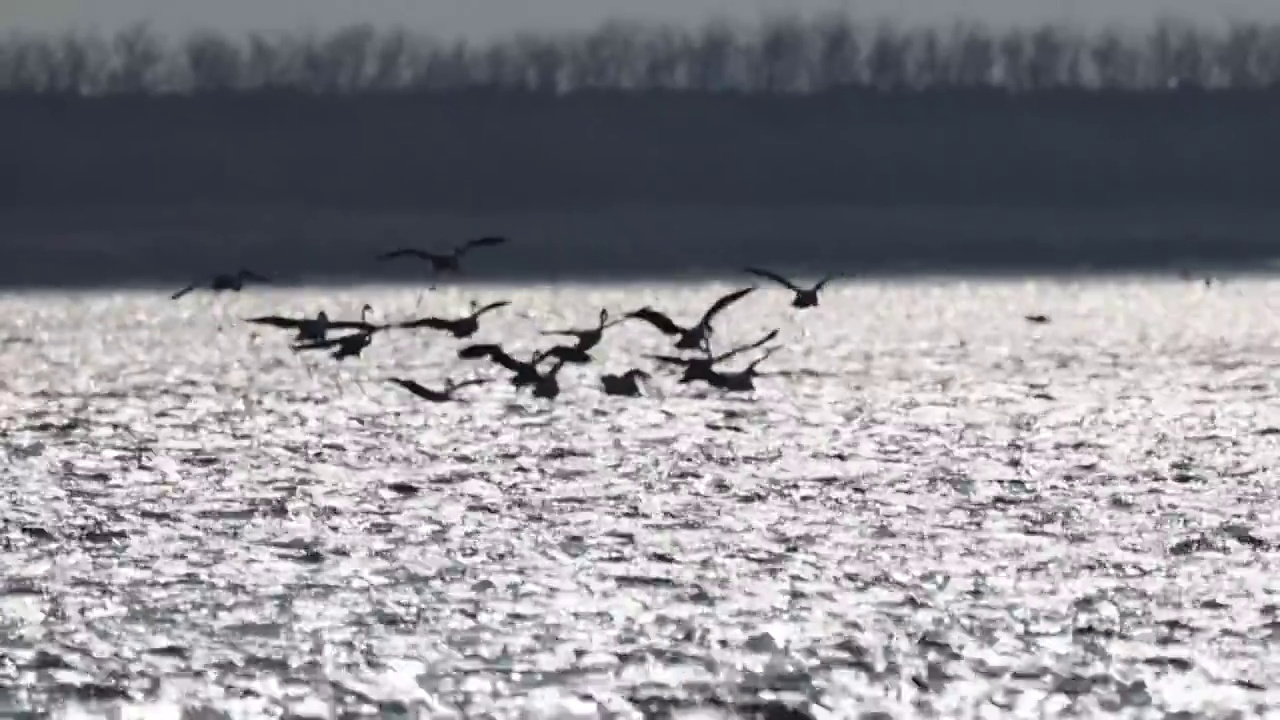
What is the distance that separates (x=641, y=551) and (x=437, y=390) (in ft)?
52.1

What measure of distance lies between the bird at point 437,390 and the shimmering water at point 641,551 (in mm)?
270

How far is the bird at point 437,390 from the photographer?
95.5ft

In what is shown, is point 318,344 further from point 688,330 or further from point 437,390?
point 688,330

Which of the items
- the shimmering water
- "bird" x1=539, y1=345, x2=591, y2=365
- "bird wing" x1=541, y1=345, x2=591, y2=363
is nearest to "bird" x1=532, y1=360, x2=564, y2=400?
the shimmering water

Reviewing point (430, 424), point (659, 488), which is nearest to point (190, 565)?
point (659, 488)

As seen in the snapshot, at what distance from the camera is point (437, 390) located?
30.8 m

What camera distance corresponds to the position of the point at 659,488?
18.7 m

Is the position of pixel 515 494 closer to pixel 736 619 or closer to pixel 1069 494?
pixel 1069 494

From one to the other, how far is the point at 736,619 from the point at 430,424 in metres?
12.9

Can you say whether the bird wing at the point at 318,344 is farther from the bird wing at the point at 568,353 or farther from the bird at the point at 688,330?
the bird at the point at 688,330

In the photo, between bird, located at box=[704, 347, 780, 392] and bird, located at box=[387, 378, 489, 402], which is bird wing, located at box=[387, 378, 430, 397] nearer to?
bird, located at box=[387, 378, 489, 402]

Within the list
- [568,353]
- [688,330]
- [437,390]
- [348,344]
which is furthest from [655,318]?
[348,344]

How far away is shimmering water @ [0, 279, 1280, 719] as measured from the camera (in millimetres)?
10875

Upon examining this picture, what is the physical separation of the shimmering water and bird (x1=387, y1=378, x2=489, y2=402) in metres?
0.27
